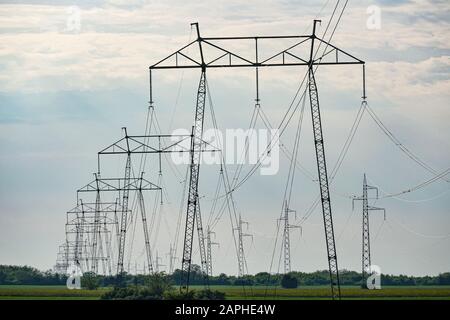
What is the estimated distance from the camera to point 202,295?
392 feet

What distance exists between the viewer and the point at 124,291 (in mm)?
136250

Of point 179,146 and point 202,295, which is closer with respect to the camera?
point 179,146

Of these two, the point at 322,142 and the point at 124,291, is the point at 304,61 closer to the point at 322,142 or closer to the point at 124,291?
the point at 322,142

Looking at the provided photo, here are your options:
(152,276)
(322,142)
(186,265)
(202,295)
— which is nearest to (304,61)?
(322,142)

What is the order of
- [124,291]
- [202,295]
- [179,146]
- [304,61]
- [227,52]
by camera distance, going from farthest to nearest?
[124,291], [202,295], [179,146], [304,61], [227,52]

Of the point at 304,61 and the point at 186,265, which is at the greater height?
the point at 304,61
